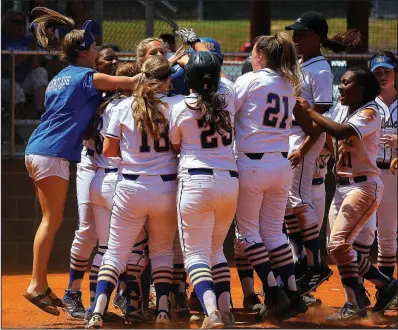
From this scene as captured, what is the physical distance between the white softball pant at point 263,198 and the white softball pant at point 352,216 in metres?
0.46

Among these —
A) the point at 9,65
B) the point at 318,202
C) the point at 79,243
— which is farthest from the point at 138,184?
the point at 9,65

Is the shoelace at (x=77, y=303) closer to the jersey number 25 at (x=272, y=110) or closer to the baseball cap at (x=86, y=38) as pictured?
the baseball cap at (x=86, y=38)

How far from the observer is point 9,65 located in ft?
33.1

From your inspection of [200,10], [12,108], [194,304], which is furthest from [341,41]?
[200,10]

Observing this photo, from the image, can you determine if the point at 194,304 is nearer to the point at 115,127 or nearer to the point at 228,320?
the point at 228,320

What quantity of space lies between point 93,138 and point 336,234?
6.34ft

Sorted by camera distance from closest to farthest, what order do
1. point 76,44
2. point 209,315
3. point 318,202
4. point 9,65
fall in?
point 209,315 < point 76,44 < point 318,202 < point 9,65

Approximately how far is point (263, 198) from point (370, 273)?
4.18ft

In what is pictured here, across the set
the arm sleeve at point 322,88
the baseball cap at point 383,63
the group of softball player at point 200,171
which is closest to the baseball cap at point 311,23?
the group of softball player at point 200,171

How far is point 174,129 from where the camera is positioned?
20.5 ft

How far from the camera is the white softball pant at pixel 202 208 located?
20.3 feet

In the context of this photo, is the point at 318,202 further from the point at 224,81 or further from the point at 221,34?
the point at 221,34

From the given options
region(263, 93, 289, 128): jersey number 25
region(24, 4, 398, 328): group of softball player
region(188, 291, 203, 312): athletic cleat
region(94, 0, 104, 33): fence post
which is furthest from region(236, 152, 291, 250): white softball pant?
region(94, 0, 104, 33): fence post

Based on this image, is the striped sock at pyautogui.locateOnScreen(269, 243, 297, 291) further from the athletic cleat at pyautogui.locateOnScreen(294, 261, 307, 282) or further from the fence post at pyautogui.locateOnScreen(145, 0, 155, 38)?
the fence post at pyautogui.locateOnScreen(145, 0, 155, 38)
